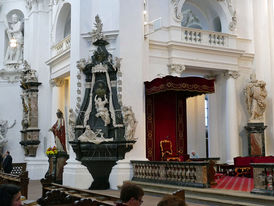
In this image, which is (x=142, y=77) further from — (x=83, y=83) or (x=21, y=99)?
(x=21, y=99)

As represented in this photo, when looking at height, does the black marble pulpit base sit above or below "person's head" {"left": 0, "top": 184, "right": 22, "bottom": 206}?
below

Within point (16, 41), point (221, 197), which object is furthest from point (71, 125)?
point (16, 41)

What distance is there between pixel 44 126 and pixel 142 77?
23.0ft

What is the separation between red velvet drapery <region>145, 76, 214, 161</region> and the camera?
1266cm

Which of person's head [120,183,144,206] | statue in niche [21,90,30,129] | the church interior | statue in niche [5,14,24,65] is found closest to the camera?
person's head [120,183,144,206]

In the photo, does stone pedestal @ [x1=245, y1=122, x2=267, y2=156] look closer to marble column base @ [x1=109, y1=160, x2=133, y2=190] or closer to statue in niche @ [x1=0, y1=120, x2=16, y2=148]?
marble column base @ [x1=109, y1=160, x2=133, y2=190]

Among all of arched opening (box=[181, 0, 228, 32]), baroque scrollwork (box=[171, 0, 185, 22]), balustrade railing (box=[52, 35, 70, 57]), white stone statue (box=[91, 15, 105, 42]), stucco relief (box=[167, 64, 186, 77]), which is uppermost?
arched opening (box=[181, 0, 228, 32])

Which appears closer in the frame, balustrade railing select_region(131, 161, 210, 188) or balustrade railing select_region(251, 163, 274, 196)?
balustrade railing select_region(251, 163, 274, 196)

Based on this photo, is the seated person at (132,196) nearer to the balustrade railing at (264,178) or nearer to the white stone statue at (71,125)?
the balustrade railing at (264,178)

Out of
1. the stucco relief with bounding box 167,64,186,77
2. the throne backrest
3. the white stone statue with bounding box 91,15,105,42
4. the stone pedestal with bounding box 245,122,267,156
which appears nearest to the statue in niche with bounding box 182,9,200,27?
the stucco relief with bounding box 167,64,186,77

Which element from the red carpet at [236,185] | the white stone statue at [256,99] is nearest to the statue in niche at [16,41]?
the white stone statue at [256,99]

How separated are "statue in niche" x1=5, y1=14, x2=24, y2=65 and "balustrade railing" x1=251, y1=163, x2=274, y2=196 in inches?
575

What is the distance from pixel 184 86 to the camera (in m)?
12.4

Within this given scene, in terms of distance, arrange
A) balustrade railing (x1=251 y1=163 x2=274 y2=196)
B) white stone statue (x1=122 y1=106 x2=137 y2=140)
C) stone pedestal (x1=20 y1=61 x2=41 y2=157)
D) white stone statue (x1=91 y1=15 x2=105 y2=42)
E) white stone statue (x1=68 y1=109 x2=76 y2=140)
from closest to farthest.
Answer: balustrade railing (x1=251 y1=163 x2=274 y2=196)
white stone statue (x1=122 y1=106 x2=137 y2=140)
white stone statue (x1=68 y1=109 x2=76 y2=140)
white stone statue (x1=91 y1=15 x2=105 y2=42)
stone pedestal (x1=20 y1=61 x2=41 y2=157)
